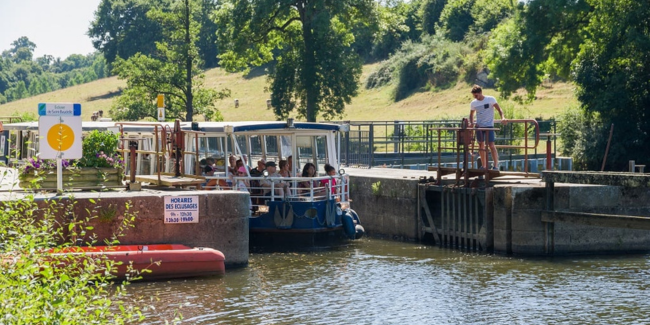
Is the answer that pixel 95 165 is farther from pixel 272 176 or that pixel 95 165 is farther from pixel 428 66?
pixel 428 66

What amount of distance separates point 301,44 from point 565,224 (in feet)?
82.4

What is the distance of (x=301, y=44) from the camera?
4356cm

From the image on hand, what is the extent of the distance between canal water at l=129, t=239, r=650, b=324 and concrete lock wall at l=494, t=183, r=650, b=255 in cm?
44

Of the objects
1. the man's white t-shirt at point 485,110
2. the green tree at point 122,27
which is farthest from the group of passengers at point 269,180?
the green tree at point 122,27

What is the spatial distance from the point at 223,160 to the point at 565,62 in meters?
22.1

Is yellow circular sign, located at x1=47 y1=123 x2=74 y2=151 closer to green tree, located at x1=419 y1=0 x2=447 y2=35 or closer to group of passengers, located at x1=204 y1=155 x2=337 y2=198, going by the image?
group of passengers, located at x1=204 y1=155 x2=337 y2=198

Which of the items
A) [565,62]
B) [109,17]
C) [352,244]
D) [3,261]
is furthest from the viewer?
[109,17]

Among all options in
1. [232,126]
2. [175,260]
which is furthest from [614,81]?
[175,260]

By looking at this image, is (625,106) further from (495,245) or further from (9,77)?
(9,77)

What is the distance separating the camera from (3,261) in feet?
31.2

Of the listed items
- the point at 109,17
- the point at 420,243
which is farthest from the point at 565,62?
the point at 109,17

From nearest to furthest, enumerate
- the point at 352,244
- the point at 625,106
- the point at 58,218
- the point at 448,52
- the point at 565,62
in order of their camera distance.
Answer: the point at 58,218
the point at 352,244
the point at 625,106
the point at 565,62
the point at 448,52

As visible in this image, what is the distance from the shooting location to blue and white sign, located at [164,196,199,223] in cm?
1728

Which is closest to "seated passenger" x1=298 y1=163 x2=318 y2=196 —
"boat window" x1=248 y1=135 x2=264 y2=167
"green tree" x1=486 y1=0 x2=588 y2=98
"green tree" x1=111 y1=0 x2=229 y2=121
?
"boat window" x1=248 y1=135 x2=264 y2=167
